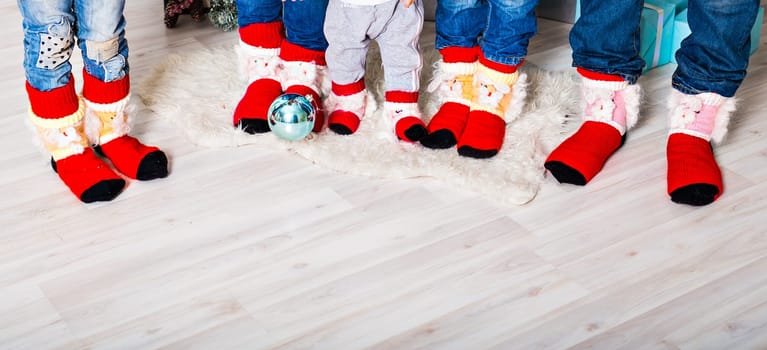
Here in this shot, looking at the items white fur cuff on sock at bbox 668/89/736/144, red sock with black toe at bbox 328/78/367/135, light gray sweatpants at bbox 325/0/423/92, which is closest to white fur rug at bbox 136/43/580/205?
red sock with black toe at bbox 328/78/367/135

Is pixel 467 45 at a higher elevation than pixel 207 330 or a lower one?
higher

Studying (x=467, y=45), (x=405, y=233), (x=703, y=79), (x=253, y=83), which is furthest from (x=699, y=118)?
(x=253, y=83)

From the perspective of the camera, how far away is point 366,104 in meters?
1.94

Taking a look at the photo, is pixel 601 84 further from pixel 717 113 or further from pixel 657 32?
pixel 657 32

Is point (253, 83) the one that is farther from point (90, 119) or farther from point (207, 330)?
point (207, 330)

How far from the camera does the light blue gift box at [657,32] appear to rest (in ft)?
6.91

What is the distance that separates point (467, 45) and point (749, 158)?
2.00ft

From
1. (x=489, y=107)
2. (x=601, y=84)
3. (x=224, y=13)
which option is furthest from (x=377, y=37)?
(x=224, y=13)

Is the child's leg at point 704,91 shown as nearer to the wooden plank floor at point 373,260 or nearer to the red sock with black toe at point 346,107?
the wooden plank floor at point 373,260

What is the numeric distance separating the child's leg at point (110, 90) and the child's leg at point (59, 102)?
3cm

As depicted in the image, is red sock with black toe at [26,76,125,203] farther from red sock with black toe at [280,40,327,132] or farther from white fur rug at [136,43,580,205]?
red sock with black toe at [280,40,327,132]

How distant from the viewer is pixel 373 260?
1520mm

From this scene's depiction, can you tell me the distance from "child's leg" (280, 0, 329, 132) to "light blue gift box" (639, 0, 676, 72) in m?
0.77

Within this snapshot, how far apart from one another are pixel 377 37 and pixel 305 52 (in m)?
0.20
